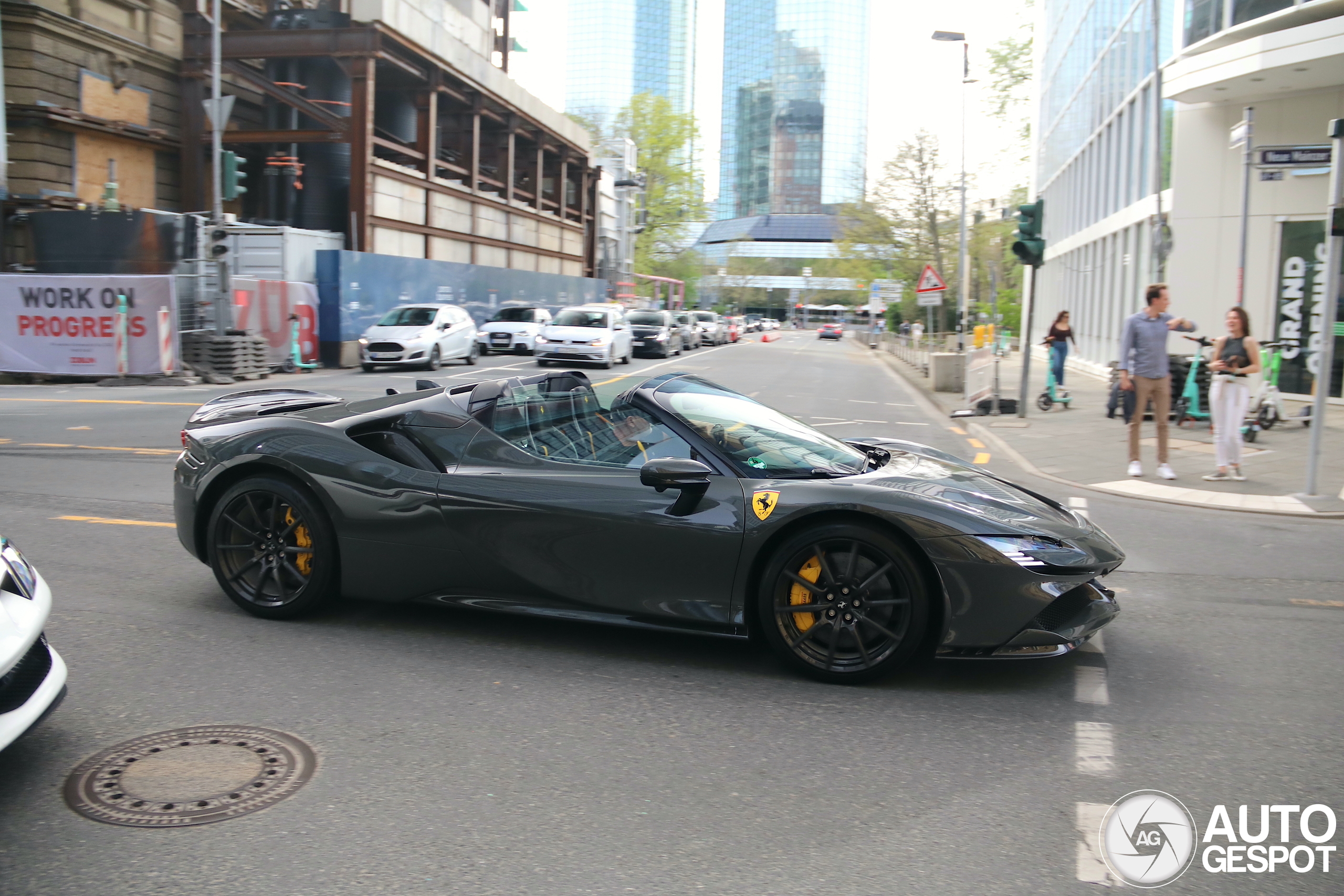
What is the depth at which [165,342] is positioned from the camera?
20625 millimetres

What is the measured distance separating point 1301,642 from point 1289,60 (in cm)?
1568

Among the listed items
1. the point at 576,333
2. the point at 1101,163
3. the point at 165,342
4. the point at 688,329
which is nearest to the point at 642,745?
the point at 165,342

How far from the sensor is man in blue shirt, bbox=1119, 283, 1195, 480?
10500 mm

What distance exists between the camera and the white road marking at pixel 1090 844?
2994 mm

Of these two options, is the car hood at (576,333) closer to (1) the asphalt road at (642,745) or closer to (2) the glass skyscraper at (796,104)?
(1) the asphalt road at (642,745)

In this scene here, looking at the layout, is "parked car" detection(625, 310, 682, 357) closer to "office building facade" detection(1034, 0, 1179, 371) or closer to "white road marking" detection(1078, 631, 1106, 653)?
"office building facade" detection(1034, 0, 1179, 371)

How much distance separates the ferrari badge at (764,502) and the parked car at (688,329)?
34796mm

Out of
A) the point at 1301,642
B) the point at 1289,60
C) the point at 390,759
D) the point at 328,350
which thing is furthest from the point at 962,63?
the point at 390,759

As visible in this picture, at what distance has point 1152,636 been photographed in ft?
17.4

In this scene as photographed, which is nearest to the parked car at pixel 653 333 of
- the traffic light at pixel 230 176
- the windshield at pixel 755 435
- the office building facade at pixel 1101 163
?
the office building facade at pixel 1101 163

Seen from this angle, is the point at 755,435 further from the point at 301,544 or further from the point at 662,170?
the point at 662,170

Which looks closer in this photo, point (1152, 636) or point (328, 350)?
point (1152, 636)

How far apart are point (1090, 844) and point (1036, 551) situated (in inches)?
55.4

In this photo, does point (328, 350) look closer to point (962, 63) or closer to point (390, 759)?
point (962, 63)
